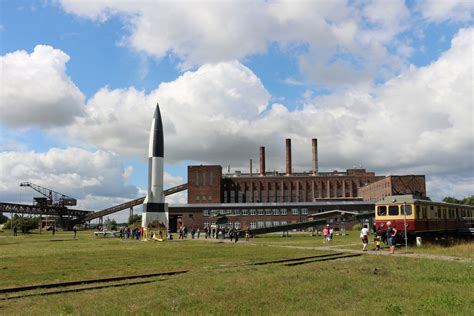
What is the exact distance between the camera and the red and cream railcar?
30125mm

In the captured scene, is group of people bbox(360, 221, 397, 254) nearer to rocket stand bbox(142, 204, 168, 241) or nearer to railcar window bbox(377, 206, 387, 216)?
railcar window bbox(377, 206, 387, 216)

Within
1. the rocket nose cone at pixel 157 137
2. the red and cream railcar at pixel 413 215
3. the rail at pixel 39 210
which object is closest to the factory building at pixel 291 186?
the rail at pixel 39 210

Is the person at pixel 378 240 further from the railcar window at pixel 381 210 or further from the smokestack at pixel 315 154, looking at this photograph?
the smokestack at pixel 315 154

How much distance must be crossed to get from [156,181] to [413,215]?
3611 cm

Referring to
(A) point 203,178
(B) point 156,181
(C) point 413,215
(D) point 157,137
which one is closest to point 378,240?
(C) point 413,215

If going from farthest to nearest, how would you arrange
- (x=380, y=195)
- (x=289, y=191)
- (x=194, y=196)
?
(x=289, y=191) < (x=194, y=196) < (x=380, y=195)

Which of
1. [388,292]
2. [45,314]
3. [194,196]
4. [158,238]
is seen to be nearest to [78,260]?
[45,314]

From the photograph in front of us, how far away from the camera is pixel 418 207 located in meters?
30.5

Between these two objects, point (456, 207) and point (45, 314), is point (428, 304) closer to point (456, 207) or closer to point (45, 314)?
point (45, 314)

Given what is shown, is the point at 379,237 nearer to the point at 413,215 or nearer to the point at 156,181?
the point at 413,215

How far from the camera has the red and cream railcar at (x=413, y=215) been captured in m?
30.1

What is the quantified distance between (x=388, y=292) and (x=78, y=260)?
17295 mm

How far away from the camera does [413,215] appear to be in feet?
98.5

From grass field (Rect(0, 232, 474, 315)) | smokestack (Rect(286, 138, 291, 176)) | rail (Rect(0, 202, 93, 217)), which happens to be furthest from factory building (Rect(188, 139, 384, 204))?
grass field (Rect(0, 232, 474, 315))
